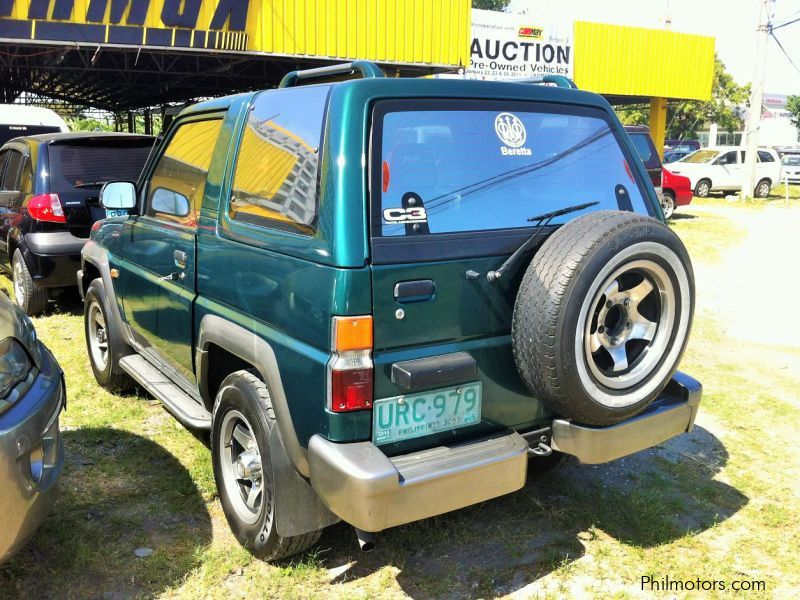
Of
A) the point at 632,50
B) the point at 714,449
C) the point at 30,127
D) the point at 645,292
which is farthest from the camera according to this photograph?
the point at 632,50

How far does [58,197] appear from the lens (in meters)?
6.47

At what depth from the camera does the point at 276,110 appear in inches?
118

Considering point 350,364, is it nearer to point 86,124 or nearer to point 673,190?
point 673,190

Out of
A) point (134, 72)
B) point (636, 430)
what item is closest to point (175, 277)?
point (636, 430)

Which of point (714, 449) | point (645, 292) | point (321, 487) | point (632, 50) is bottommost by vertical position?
point (714, 449)

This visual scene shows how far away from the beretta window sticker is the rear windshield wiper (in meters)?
0.28

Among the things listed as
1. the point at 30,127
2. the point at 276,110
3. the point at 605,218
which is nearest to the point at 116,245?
the point at 276,110

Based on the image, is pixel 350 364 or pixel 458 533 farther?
pixel 458 533

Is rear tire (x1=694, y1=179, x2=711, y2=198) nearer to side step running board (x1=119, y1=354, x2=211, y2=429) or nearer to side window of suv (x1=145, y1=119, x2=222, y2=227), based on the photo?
side window of suv (x1=145, y1=119, x2=222, y2=227)

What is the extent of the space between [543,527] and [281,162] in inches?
83.4

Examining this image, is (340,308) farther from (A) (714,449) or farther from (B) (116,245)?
(A) (714,449)

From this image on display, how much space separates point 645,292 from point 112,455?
3036mm

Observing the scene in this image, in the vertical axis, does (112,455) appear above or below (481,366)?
below

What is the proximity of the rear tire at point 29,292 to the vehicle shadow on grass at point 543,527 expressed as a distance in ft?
15.7
